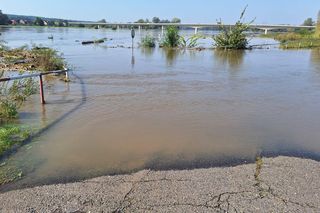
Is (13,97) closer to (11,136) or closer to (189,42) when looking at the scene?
(11,136)

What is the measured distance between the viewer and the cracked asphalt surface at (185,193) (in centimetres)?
423

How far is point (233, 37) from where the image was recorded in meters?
32.2

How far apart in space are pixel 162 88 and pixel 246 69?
7.63 meters

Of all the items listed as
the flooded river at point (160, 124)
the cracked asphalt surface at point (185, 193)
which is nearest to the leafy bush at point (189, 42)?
the flooded river at point (160, 124)

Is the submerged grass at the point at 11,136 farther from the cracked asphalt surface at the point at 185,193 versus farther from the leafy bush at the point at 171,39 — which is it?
the leafy bush at the point at 171,39

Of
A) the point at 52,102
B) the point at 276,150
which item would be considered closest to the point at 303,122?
the point at 276,150

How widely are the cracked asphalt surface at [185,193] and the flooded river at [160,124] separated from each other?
44cm

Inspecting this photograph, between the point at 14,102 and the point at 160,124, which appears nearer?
the point at 160,124

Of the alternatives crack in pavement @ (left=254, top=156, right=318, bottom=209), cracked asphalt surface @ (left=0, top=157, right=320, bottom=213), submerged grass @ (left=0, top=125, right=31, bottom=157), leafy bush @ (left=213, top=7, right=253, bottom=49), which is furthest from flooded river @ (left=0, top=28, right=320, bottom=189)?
leafy bush @ (left=213, top=7, right=253, bottom=49)

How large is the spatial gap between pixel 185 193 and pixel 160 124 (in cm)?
361

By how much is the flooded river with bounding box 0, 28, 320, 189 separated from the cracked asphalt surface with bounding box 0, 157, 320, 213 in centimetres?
44

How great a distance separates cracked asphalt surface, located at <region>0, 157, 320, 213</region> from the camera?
4.23m

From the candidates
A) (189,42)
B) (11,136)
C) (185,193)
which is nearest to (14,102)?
(11,136)

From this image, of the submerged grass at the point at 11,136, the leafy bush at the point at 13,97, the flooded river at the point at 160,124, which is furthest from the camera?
the leafy bush at the point at 13,97
